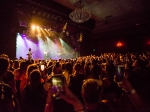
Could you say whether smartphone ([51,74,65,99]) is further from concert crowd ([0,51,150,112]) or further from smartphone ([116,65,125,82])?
smartphone ([116,65,125,82])

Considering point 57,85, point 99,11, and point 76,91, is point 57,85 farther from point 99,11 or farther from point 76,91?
point 99,11

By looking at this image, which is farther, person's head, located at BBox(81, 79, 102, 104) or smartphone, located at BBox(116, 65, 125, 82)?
smartphone, located at BBox(116, 65, 125, 82)

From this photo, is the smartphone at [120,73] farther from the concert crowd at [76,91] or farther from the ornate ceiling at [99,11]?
the ornate ceiling at [99,11]

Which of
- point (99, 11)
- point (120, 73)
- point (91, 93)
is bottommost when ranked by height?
point (91, 93)

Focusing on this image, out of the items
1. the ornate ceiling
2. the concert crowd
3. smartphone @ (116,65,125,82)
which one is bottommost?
the concert crowd

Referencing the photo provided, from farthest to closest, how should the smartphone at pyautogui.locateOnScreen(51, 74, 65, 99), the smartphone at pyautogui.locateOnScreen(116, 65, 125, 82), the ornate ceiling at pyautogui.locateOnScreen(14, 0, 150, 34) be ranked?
the ornate ceiling at pyautogui.locateOnScreen(14, 0, 150, 34)
the smartphone at pyautogui.locateOnScreen(116, 65, 125, 82)
the smartphone at pyautogui.locateOnScreen(51, 74, 65, 99)

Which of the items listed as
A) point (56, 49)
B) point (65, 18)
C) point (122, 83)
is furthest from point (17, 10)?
point (56, 49)

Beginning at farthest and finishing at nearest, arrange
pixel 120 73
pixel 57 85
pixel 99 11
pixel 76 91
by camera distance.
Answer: pixel 99 11
pixel 76 91
pixel 120 73
pixel 57 85

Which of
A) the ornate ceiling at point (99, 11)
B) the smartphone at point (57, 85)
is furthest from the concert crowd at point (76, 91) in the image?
the ornate ceiling at point (99, 11)

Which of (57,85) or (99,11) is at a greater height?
(99,11)

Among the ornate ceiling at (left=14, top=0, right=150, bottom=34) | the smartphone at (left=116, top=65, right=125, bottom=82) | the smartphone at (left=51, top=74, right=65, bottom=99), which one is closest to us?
the smartphone at (left=51, top=74, right=65, bottom=99)

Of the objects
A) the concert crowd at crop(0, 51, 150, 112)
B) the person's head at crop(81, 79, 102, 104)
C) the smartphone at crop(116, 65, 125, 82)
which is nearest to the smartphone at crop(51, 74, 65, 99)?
the concert crowd at crop(0, 51, 150, 112)

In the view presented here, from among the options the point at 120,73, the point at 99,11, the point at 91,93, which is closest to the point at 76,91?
the point at 120,73

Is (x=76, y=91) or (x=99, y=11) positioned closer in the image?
(x=76, y=91)
